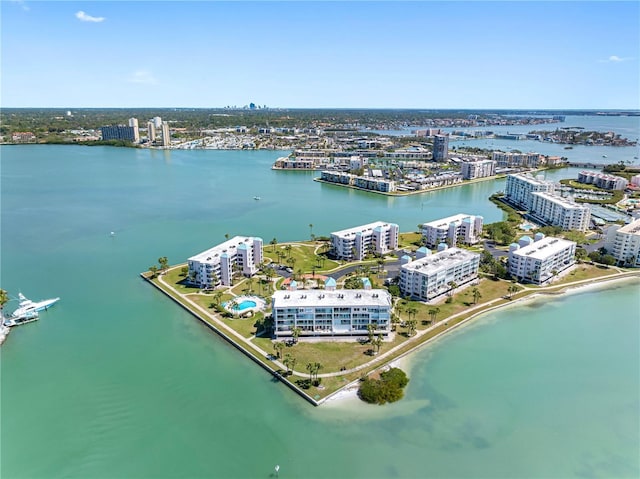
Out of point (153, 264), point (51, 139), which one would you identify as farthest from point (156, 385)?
point (51, 139)

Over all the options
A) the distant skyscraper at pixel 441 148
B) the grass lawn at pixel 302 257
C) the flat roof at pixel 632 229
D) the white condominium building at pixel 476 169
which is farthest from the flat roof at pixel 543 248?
the distant skyscraper at pixel 441 148

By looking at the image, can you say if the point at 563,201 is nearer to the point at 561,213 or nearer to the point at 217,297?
the point at 561,213

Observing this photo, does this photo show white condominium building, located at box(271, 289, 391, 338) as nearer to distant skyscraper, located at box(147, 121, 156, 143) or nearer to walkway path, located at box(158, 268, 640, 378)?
walkway path, located at box(158, 268, 640, 378)

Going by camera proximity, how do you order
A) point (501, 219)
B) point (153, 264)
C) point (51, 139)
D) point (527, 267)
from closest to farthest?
point (527, 267) → point (153, 264) → point (501, 219) → point (51, 139)

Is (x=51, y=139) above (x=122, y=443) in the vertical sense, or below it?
above

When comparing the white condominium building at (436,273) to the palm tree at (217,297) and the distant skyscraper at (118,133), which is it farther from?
the distant skyscraper at (118,133)

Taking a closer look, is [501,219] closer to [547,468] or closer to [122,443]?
[547,468]

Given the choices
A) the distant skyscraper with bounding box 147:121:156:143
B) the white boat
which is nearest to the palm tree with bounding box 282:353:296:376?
the white boat
